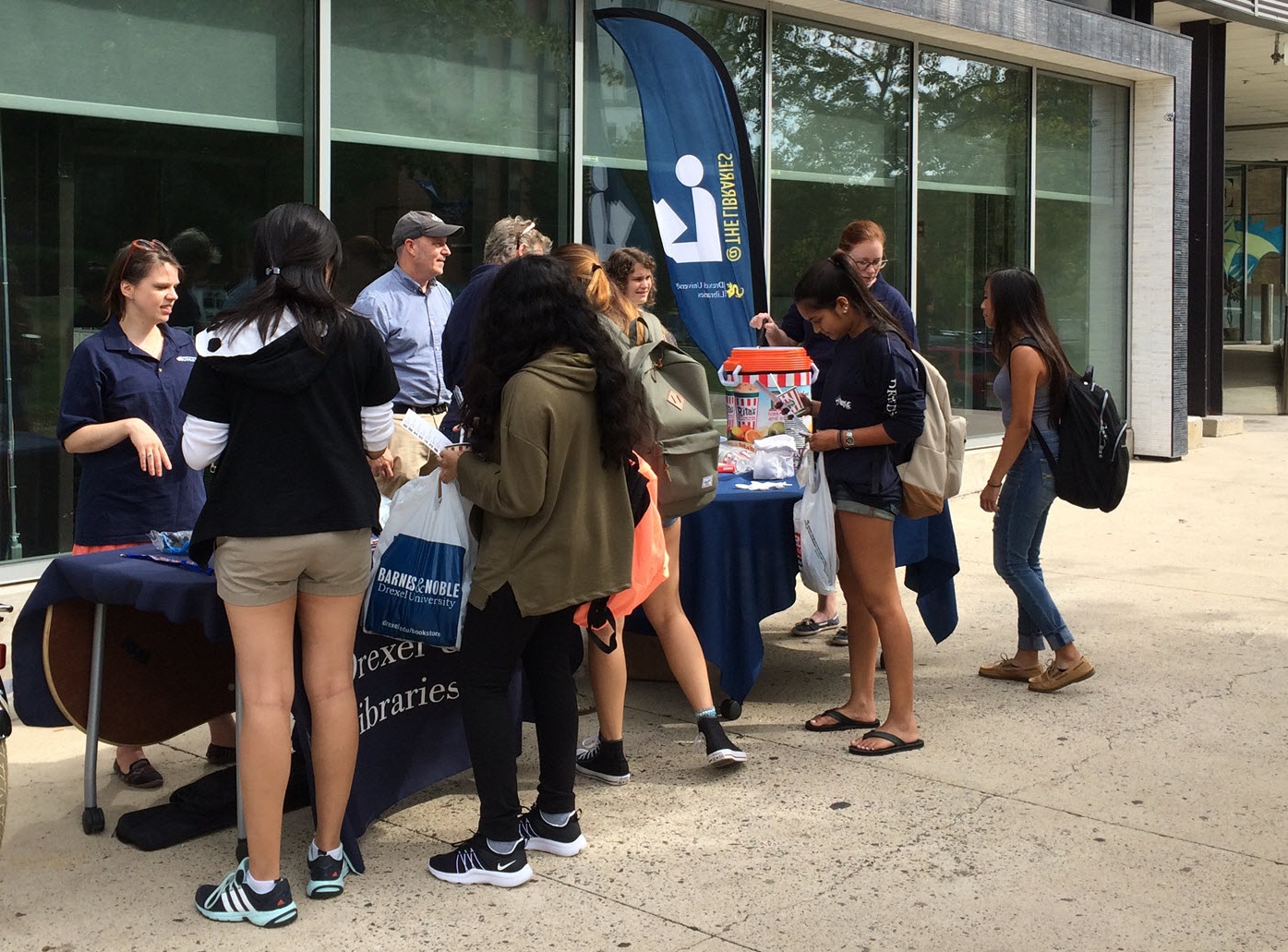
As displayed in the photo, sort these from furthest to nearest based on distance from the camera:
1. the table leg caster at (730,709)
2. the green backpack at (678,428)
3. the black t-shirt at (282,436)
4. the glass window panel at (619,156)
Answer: the glass window panel at (619,156) < the table leg caster at (730,709) < the green backpack at (678,428) < the black t-shirt at (282,436)

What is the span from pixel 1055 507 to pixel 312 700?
26.8 feet

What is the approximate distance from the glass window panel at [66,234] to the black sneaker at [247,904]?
323cm

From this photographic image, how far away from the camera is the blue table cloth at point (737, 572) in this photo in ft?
17.5

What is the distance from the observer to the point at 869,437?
491 cm

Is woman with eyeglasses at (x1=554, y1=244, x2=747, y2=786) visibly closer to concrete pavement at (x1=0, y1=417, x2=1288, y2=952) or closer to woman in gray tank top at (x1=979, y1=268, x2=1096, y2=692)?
concrete pavement at (x1=0, y1=417, x2=1288, y2=952)

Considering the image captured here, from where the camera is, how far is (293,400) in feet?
11.8

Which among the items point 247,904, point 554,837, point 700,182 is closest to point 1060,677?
point 554,837

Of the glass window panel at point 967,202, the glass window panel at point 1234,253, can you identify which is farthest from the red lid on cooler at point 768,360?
the glass window panel at point 1234,253

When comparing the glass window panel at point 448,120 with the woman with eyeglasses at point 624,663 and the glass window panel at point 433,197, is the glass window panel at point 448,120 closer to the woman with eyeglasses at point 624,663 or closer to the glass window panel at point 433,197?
the glass window panel at point 433,197

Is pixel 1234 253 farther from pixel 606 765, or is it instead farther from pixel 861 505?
pixel 606 765

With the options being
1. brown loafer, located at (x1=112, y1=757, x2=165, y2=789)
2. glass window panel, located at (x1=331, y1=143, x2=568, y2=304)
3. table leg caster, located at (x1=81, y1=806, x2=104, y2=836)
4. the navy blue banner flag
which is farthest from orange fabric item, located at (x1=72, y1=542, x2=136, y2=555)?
the navy blue banner flag

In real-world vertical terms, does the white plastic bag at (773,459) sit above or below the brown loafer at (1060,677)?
above

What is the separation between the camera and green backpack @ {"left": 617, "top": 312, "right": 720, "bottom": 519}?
454cm

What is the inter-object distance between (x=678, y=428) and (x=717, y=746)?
1.10 meters
